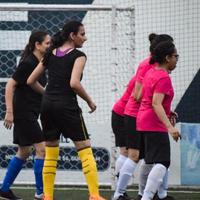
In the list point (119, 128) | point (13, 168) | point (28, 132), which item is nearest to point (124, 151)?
point (119, 128)

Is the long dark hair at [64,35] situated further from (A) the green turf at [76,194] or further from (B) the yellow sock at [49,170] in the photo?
(A) the green turf at [76,194]

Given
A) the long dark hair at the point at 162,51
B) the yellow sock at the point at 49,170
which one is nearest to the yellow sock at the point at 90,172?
the yellow sock at the point at 49,170

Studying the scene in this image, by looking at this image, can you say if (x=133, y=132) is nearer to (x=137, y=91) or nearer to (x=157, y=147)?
(x=137, y=91)

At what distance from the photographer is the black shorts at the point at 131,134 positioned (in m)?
6.72

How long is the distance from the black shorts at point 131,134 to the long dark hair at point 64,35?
3.32 feet

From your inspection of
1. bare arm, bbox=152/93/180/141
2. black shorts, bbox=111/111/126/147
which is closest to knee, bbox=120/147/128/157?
black shorts, bbox=111/111/126/147

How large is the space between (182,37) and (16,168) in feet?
8.74

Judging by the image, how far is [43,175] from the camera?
640 centimetres

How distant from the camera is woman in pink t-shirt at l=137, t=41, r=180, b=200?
6.06 meters

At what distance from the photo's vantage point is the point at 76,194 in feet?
25.7

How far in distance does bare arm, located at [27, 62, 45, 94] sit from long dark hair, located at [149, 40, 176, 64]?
3.12 feet

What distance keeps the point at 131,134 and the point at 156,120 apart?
25.0 inches

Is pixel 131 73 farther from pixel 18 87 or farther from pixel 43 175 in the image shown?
pixel 43 175

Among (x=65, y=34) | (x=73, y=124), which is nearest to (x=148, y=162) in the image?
(x=73, y=124)
